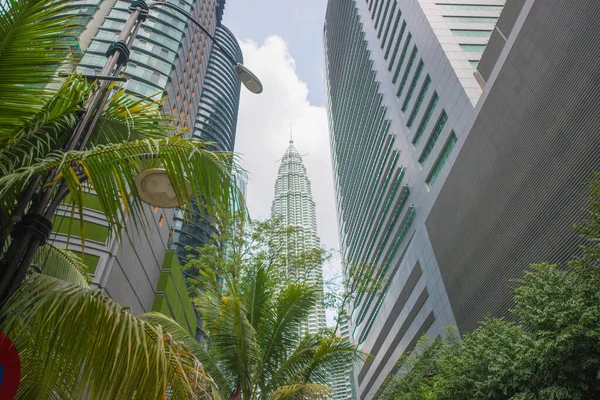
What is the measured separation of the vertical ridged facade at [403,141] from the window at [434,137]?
0.09 meters

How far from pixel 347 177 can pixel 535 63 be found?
5793 centimetres

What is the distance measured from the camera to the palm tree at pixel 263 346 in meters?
7.19

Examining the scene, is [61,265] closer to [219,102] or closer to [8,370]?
[8,370]

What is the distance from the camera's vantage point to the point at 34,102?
9.75 ft

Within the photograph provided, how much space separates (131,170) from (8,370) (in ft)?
4.68

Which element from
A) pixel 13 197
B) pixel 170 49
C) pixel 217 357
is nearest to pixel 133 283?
pixel 217 357

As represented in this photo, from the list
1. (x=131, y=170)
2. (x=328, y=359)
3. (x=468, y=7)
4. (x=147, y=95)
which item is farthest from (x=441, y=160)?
(x=131, y=170)

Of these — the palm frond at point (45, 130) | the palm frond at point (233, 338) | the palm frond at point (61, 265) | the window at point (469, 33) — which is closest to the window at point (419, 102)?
the window at point (469, 33)

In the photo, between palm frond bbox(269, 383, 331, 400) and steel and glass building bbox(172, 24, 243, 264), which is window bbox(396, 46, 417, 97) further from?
palm frond bbox(269, 383, 331, 400)

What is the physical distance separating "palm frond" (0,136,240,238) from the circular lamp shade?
0.31 m

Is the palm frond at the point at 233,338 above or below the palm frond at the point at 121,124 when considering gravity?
below

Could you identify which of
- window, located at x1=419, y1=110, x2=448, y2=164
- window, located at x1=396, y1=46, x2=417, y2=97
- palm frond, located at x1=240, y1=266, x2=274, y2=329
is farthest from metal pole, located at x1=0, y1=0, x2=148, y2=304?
window, located at x1=396, y1=46, x2=417, y2=97

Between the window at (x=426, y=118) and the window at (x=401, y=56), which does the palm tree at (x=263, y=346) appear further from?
the window at (x=401, y=56)

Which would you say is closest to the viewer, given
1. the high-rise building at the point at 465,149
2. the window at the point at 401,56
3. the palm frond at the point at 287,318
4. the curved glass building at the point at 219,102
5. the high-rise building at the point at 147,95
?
the palm frond at the point at 287,318
